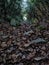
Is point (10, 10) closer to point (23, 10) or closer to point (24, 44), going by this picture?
point (23, 10)

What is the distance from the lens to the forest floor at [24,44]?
409 cm

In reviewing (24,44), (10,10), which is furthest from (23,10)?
(24,44)

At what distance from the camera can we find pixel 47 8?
746 centimetres

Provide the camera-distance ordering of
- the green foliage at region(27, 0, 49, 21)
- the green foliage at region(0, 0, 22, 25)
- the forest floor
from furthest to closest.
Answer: the green foliage at region(27, 0, 49, 21), the green foliage at region(0, 0, 22, 25), the forest floor

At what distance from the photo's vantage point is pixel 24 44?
489cm

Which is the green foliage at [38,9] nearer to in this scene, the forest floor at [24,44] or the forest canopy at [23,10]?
the forest canopy at [23,10]

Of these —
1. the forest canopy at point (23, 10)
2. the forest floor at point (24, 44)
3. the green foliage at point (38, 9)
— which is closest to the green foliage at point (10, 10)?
the forest canopy at point (23, 10)

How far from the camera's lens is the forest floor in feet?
13.4

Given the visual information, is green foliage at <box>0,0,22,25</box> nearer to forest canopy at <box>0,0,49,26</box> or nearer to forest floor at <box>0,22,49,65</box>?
forest canopy at <box>0,0,49,26</box>

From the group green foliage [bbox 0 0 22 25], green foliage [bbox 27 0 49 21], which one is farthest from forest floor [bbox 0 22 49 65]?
green foliage [bbox 27 0 49 21]

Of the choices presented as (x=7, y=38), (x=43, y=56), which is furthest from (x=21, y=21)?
(x=43, y=56)

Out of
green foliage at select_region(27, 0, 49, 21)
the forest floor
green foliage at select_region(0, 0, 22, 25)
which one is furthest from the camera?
green foliage at select_region(27, 0, 49, 21)

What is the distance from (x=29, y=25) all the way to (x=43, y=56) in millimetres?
2629

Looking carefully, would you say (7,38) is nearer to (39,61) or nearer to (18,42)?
(18,42)
